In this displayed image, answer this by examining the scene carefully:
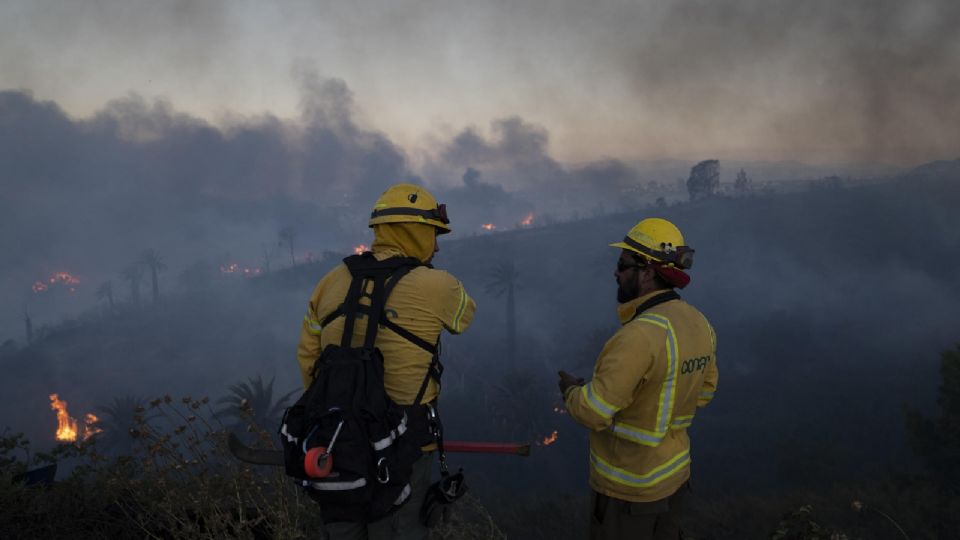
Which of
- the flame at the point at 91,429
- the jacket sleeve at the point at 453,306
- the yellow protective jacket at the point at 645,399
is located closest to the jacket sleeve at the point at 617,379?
the yellow protective jacket at the point at 645,399

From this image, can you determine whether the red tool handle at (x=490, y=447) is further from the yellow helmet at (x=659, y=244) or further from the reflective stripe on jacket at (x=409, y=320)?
the yellow helmet at (x=659, y=244)

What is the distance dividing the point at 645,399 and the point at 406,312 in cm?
163

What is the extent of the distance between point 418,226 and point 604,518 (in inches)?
92.3

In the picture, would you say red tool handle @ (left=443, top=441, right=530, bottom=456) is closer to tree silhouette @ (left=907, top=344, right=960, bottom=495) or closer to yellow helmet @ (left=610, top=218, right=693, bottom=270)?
yellow helmet @ (left=610, top=218, right=693, bottom=270)

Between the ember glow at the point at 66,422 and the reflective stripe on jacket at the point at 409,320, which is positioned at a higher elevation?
the reflective stripe on jacket at the point at 409,320

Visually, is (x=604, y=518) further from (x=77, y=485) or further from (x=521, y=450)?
(x=77, y=485)

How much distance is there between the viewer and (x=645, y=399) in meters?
3.37

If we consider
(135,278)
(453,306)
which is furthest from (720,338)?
(135,278)

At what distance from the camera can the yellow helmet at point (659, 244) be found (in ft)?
11.8

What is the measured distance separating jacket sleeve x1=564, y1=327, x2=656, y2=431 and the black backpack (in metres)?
1.07

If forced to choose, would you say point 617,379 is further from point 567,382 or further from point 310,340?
point 310,340

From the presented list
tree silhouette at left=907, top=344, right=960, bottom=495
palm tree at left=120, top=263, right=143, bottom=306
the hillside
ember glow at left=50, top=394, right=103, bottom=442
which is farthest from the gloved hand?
palm tree at left=120, top=263, right=143, bottom=306

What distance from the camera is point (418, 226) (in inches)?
134

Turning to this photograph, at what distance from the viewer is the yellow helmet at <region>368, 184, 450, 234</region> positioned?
3.34 meters
